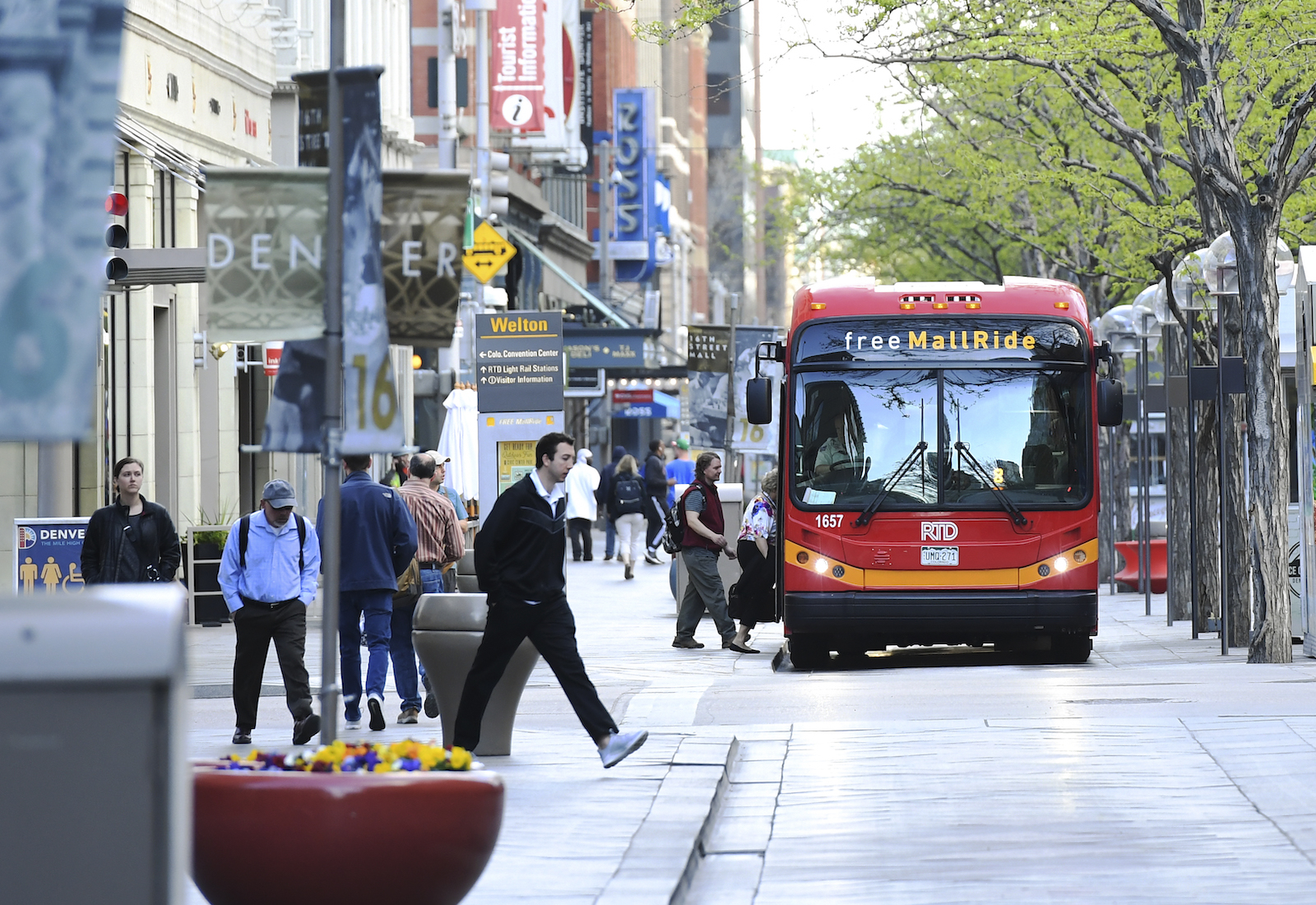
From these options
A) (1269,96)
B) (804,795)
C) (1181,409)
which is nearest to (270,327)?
(804,795)

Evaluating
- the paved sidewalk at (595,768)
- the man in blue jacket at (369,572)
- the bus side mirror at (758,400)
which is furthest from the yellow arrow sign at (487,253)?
the man in blue jacket at (369,572)

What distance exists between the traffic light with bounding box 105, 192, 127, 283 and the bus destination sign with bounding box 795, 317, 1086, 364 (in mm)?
5396

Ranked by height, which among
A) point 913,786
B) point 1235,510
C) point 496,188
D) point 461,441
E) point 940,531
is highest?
point 496,188

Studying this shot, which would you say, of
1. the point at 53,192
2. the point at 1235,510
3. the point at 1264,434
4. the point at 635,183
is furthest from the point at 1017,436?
the point at 635,183

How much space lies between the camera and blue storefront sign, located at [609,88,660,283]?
72.5 m

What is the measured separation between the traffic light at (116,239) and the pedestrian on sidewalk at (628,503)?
38.5 feet

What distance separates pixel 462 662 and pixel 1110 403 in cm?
751

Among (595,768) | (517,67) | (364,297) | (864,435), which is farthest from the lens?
(517,67)

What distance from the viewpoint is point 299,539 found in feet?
42.1

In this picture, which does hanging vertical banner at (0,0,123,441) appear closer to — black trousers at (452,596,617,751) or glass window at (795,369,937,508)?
black trousers at (452,596,617,751)

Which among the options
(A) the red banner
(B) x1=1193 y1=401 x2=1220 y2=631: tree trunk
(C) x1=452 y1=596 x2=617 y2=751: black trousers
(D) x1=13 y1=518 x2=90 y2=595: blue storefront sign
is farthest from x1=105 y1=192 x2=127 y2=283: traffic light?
(A) the red banner

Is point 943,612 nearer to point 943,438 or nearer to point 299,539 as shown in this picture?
point 943,438

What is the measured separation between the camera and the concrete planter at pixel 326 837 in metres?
5.92

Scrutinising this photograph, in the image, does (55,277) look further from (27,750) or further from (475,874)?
(475,874)
